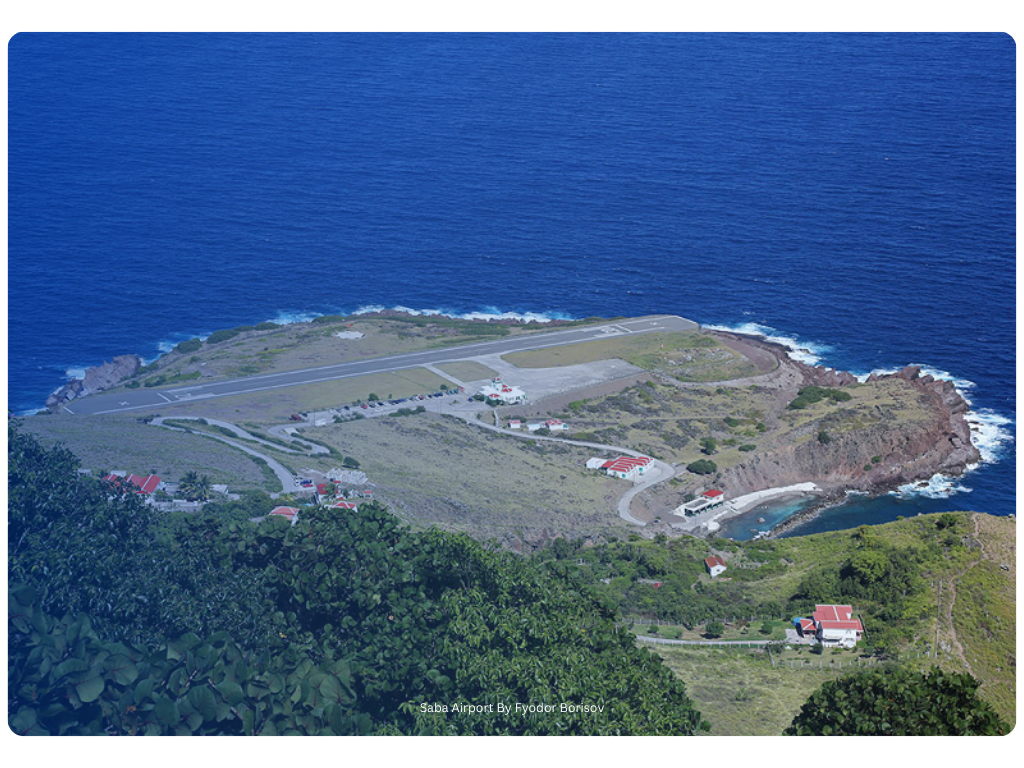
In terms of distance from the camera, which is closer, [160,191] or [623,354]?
[623,354]

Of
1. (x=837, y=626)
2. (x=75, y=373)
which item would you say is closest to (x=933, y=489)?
(x=837, y=626)

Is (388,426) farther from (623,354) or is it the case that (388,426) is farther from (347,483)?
(623,354)

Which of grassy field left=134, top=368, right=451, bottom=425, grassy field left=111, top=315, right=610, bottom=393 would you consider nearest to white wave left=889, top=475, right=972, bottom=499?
grassy field left=111, top=315, right=610, bottom=393

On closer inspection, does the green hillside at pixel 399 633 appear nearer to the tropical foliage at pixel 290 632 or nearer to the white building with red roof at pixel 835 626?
the tropical foliage at pixel 290 632

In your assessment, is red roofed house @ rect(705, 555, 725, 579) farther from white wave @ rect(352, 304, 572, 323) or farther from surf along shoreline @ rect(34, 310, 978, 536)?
white wave @ rect(352, 304, 572, 323)

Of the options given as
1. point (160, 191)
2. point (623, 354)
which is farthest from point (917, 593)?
point (160, 191)

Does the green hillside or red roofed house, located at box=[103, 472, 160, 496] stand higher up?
the green hillside
